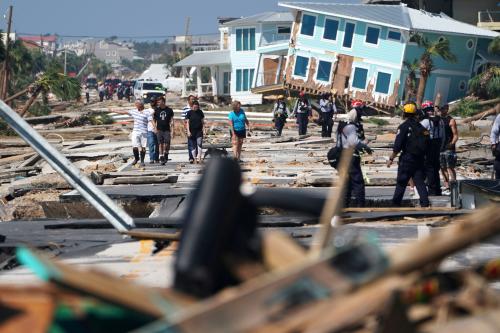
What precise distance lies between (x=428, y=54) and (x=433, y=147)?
4098 cm

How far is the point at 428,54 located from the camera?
183ft

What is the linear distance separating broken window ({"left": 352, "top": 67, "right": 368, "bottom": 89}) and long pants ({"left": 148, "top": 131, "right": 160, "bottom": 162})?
1413 inches

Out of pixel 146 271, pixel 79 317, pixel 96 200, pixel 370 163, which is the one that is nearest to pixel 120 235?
pixel 96 200

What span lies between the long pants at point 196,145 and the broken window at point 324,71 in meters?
36.2

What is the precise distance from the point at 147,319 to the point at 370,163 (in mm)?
19087

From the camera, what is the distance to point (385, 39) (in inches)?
2306

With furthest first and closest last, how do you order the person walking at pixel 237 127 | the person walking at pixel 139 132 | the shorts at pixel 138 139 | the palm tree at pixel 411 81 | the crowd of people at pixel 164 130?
the palm tree at pixel 411 81 → the shorts at pixel 138 139 → the person walking at pixel 139 132 → the crowd of people at pixel 164 130 → the person walking at pixel 237 127

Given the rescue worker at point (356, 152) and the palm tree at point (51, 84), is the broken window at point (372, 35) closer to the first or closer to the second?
the palm tree at point (51, 84)

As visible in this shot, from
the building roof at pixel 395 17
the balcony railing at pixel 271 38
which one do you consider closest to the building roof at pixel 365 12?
the building roof at pixel 395 17

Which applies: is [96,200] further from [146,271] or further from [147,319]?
[147,319]

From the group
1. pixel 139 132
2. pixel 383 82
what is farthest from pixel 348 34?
pixel 139 132

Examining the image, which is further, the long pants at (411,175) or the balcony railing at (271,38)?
the balcony railing at (271,38)

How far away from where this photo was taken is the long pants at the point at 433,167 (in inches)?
623

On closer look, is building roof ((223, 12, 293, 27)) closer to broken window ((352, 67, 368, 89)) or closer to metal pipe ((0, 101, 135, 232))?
broken window ((352, 67, 368, 89))
